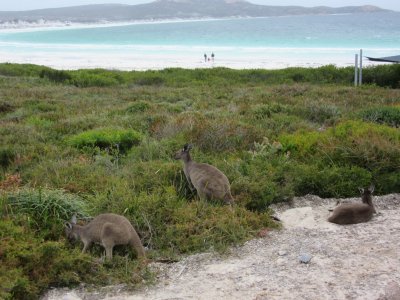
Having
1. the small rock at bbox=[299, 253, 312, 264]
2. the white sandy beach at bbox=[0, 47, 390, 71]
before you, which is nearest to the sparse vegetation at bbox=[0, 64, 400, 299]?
the small rock at bbox=[299, 253, 312, 264]

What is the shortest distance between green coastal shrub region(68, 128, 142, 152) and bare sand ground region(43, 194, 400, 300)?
4.96m

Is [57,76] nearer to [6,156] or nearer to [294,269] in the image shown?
[6,156]

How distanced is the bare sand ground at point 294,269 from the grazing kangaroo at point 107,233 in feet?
1.52

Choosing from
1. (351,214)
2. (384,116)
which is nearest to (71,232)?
(351,214)

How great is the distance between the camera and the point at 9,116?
1494cm

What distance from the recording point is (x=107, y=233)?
6000 millimetres

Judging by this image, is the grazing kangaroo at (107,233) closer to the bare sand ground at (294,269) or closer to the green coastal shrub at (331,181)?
the bare sand ground at (294,269)

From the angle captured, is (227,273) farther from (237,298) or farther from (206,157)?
(206,157)

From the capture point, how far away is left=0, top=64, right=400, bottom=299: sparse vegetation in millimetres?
5867

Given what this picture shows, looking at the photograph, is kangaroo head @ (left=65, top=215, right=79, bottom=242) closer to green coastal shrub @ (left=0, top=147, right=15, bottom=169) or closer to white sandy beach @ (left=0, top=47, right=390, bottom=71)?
green coastal shrub @ (left=0, top=147, right=15, bottom=169)

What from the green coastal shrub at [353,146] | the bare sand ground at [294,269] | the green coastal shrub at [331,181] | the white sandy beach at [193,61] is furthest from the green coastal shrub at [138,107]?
the white sandy beach at [193,61]

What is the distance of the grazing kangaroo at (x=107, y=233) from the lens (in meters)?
6.00

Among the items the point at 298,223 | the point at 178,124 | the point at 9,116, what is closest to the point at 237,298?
the point at 298,223

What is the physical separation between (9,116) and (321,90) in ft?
39.6
